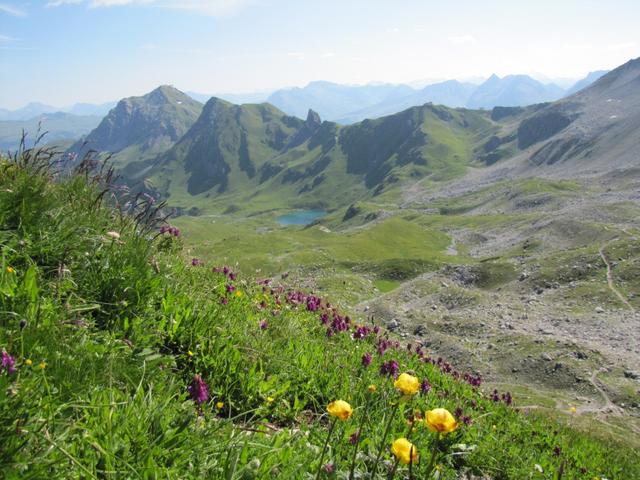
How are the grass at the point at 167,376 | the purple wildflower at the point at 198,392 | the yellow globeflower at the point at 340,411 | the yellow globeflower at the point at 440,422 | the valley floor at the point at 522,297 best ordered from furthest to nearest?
the valley floor at the point at 522,297 → the purple wildflower at the point at 198,392 → the grass at the point at 167,376 → the yellow globeflower at the point at 340,411 → the yellow globeflower at the point at 440,422

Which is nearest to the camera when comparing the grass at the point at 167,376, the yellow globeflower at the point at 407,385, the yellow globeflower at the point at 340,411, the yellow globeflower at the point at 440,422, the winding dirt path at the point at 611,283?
the yellow globeflower at the point at 440,422

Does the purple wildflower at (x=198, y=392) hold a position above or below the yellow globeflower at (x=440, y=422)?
below

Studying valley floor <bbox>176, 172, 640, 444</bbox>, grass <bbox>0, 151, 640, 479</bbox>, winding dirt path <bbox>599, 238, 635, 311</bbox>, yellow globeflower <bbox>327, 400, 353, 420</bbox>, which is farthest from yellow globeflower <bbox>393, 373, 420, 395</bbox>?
winding dirt path <bbox>599, 238, 635, 311</bbox>

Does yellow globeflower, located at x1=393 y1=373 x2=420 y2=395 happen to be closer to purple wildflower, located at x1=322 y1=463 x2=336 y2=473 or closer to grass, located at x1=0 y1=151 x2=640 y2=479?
grass, located at x1=0 y1=151 x2=640 y2=479

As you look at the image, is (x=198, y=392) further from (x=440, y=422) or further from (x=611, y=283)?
(x=611, y=283)

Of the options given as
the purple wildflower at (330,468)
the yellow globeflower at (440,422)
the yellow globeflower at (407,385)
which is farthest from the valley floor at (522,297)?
the yellow globeflower at (440,422)

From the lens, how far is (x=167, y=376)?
4.70m

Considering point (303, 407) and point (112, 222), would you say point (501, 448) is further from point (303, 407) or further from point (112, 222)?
point (112, 222)

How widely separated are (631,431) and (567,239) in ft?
198

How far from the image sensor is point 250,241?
119 m

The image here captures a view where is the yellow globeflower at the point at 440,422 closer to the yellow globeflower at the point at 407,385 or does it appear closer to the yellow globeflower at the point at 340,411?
the yellow globeflower at the point at 407,385

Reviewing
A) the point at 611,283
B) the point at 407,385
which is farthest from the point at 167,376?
the point at 611,283

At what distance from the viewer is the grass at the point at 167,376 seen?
3137 mm

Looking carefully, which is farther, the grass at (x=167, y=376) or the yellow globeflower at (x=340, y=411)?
the grass at (x=167, y=376)
